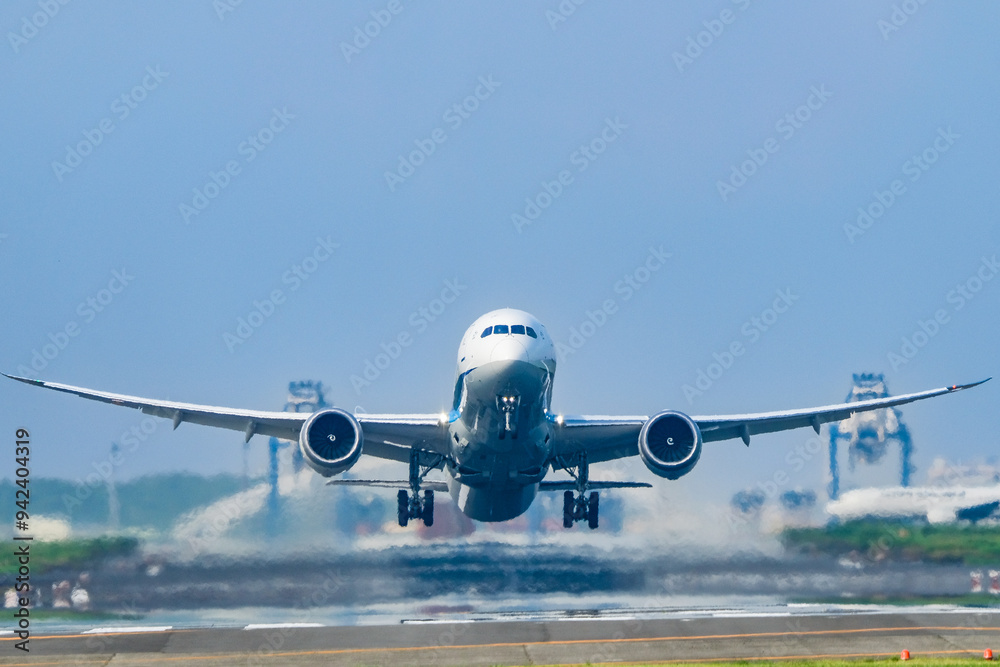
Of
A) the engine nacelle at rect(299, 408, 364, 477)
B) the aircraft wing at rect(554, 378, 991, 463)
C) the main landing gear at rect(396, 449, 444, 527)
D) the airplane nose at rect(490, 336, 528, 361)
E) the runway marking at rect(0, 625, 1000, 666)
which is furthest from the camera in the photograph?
the main landing gear at rect(396, 449, 444, 527)

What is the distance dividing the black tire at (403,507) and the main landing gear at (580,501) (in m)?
5.05

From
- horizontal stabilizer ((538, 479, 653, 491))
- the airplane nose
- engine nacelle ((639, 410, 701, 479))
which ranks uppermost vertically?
the airplane nose

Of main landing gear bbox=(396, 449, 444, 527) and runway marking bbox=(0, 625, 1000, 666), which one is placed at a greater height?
main landing gear bbox=(396, 449, 444, 527)

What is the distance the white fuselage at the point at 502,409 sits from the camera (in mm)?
30328

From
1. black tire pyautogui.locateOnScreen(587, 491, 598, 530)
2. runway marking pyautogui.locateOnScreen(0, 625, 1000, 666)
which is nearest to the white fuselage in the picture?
black tire pyautogui.locateOnScreen(587, 491, 598, 530)

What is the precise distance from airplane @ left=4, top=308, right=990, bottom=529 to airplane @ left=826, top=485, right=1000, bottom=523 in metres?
3.61

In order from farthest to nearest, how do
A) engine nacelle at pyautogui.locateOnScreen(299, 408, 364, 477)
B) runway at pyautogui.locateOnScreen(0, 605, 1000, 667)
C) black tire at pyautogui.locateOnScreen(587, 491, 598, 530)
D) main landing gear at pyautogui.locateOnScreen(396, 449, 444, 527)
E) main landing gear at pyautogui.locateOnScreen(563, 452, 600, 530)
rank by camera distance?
1. black tire at pyautogui.locateOnScreen(587, 491, 598, 530)
2. main landing gear at pyautogui.locateOnScreen(396, 449, 444, 527)
3. main landing gear at pyautogui.locateOnScreen(563, 452, 600, 530)
4. engine nacelle at pyautogui.locateOnScreen(299, 408, 364, 477)
5. runway at pyautogui.locateOnScreen(0, 605, 1000, 667)

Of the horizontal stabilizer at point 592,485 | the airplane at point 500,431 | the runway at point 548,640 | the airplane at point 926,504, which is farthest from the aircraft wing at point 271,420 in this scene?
the airplane at point 926,504

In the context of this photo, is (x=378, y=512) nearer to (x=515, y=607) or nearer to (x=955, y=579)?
(x=515, y=607)

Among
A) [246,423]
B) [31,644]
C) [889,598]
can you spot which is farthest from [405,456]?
[889,598]

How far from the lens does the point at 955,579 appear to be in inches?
1454

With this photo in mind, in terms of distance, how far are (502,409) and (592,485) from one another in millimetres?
7331

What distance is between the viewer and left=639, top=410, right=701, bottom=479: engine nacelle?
110 feet

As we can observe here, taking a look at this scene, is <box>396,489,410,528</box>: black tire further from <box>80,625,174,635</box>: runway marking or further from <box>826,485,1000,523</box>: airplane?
<box>826,485,1000,523</box>: airplane
